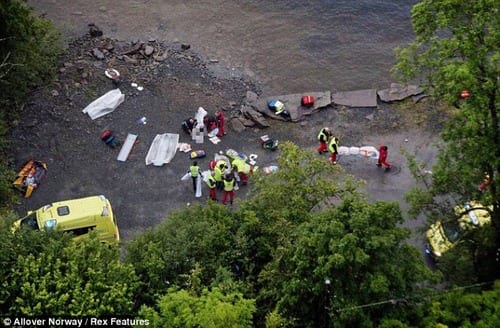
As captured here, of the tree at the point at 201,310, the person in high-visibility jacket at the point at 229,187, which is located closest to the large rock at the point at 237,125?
the person in high-visibility jacket at the point at 229,187

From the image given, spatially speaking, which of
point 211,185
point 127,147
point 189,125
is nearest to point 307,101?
point 189,125

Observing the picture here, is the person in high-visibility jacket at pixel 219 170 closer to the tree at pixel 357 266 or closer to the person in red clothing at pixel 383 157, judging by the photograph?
the person in red clothing at pixel 383 157

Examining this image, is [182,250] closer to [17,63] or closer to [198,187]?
[198,187]

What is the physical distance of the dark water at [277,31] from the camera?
35.0 m

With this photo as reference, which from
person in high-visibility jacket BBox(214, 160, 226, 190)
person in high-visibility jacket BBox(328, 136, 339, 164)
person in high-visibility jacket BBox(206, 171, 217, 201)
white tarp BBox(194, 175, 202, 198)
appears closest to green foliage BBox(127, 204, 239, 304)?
person in high-visibility jacket BBox(206, 171, 217, 201)

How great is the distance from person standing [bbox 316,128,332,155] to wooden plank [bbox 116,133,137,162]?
8.11 metres

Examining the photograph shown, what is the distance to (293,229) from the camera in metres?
20.8

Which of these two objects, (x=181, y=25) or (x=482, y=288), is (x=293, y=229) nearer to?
(x=482, y=288)

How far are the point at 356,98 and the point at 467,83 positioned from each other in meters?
14.2

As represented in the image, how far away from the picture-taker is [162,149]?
29625 mm

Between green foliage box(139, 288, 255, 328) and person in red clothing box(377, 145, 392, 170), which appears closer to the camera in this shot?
green foliage box(139, 288, 255, 328)

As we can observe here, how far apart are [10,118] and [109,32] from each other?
8522 mm

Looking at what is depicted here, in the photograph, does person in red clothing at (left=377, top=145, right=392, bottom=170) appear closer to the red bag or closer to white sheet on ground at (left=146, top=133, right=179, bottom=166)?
the red bag

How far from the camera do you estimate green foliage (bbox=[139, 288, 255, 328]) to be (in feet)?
56.8
